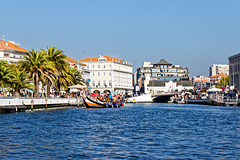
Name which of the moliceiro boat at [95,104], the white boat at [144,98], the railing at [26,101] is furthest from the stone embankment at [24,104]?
the white boat at [144,98]

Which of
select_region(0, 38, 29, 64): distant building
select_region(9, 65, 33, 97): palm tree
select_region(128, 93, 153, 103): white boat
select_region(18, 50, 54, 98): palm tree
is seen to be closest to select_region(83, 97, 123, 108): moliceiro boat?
select_region(18, 50, 54, 98): palm tree

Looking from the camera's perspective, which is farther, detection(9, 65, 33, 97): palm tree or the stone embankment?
detection(9, 65, 33, 97): palm tree

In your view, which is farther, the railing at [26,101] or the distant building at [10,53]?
the distant building at [10,53]

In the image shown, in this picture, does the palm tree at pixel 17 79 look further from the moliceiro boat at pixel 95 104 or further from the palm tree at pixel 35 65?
the moliceiro boat at pixel 95 104

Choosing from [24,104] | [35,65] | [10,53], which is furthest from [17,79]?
[10,53]

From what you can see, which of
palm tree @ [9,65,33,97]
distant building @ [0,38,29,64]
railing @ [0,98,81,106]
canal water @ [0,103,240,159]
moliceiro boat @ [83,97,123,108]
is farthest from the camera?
distant building @ [0,38,29,64]

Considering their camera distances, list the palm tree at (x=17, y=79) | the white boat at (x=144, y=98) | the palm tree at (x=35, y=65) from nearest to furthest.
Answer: the palm tree at (x=17, y=79), the palm tree at (x=35, y=65), the white boat at (x=144, y=98)

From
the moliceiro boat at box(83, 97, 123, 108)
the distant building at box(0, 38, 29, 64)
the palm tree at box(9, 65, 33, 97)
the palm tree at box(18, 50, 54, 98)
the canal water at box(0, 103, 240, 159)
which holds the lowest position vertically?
the canal water at box(0, 103, 240, 159)

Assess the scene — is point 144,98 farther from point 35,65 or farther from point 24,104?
point 24,104

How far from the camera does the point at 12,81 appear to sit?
6975cm

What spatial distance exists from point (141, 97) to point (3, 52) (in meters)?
63.9

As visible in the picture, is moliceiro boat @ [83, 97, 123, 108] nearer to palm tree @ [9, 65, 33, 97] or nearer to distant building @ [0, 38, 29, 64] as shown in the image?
palm tree @ [9, 65, 33, 97]

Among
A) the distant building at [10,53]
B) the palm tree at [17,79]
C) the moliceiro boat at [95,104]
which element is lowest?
the moliceiro boat at [95,104]

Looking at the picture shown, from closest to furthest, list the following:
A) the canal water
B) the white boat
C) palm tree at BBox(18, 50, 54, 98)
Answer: the canal water
palm tree at BBox(18, 50, 54, 98)
the white boat
